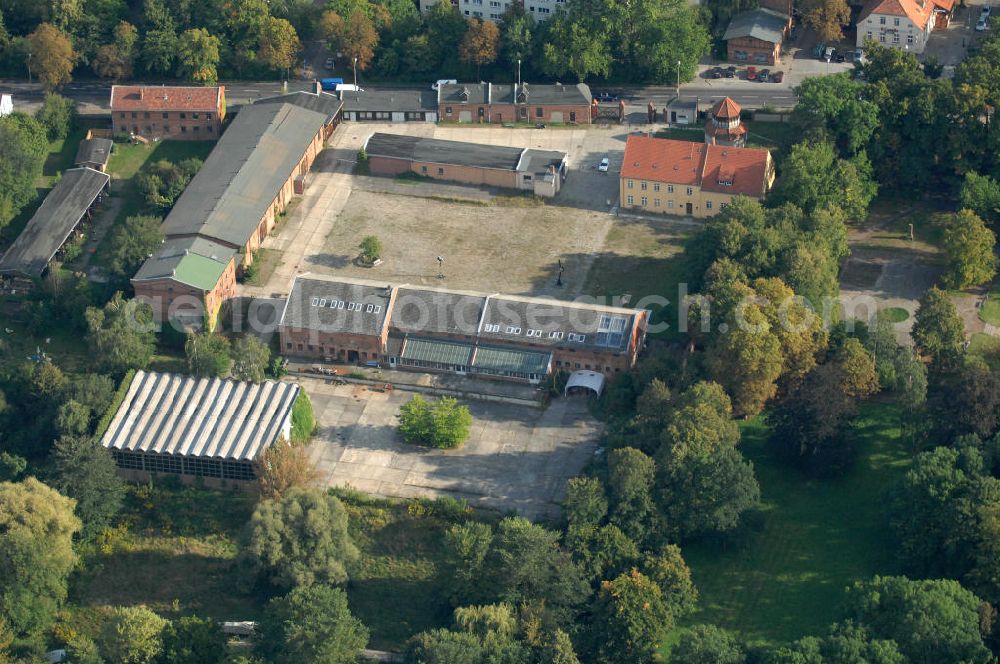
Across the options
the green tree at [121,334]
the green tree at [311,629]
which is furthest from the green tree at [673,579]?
the green tree at [121,334]

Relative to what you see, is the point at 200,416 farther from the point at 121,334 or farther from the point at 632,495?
the point at 632,495

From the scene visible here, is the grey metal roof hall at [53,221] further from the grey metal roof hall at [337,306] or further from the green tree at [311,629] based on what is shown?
the green tree at [311,629]

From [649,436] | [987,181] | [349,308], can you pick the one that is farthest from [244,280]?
[987,181]

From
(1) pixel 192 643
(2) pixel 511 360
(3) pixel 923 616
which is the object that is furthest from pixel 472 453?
(3) pixel 923 616

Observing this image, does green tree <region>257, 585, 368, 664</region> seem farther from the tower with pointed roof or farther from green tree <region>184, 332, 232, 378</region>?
the tower with pointed roof

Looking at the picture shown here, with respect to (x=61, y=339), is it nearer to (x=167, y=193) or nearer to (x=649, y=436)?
(x=167, y=193)
